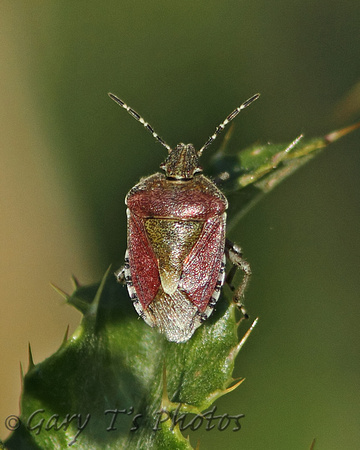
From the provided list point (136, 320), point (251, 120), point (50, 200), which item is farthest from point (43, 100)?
point (136, 320)

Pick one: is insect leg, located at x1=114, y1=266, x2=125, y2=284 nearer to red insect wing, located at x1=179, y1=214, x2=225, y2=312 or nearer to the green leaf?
the green leaf

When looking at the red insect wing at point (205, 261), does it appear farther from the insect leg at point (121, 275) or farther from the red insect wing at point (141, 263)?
the insect leg at point (121, 275)

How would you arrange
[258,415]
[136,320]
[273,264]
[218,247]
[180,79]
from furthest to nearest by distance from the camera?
[180,79] → [273,264] → [258,415] → [218,247] → [136,320]

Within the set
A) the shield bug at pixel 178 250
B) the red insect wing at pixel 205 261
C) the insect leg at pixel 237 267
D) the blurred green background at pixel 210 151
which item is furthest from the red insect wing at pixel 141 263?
the blurred green background at pixel 210 151

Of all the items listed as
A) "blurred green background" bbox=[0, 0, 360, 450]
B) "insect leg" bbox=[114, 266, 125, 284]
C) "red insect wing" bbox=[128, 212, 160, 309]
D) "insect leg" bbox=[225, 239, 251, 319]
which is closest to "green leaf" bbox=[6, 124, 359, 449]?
"insect leg" bbox=[114, 266, 125, 284]

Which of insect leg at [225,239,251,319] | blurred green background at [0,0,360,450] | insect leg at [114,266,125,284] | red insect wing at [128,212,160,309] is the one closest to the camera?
insect leg at [114,266,125,284]

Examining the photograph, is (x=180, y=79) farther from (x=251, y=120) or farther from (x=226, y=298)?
(x=226, y=298)

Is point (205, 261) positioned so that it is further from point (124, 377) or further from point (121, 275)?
point (124, 377)
